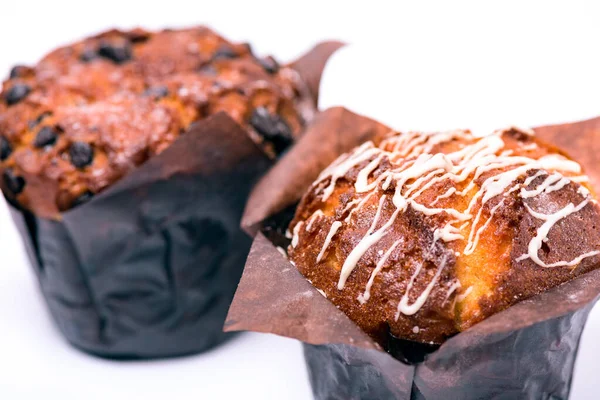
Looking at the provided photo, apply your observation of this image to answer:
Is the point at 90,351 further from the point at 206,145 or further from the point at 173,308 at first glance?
the point at 206,145

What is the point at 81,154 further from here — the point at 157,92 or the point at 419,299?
the point at 419,299

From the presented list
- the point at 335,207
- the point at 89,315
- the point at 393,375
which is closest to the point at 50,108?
the point at 89,315

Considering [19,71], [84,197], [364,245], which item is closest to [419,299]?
[364,245]

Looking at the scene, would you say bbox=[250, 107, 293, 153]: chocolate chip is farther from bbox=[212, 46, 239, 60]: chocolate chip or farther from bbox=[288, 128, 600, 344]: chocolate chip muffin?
bbox=[288, 128, 600, 344]: chocolate chip muffin

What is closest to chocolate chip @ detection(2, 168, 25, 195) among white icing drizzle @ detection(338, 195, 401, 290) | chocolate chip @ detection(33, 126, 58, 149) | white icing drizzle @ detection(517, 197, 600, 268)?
chocolate chip @ detection(33, 126, 58, 149)

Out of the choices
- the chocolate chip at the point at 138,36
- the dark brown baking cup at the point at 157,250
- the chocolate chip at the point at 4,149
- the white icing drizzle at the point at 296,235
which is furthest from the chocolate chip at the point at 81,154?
the white icing drizzle at the point at 296,235

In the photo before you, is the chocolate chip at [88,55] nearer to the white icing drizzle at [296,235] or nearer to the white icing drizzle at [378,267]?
the white icing drizzle at [296,235]
